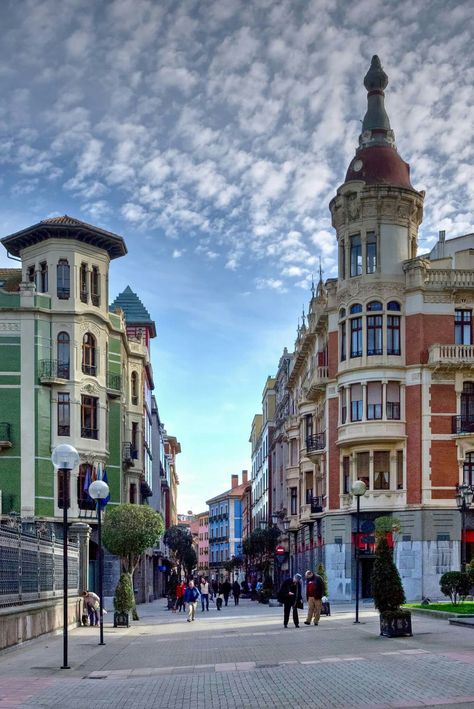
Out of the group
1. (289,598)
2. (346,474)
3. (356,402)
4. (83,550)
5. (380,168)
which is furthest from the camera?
(380,168)

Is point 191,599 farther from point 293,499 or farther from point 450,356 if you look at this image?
point 293,499

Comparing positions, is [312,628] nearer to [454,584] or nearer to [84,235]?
[454,584]

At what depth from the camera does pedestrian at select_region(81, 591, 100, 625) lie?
99.5 ft

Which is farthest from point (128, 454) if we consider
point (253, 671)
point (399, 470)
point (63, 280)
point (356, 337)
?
point (253, 671)

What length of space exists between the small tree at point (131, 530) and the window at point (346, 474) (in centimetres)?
1200

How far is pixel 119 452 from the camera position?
171 ft

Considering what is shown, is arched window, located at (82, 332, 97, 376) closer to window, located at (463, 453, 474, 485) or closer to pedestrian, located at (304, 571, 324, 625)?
window, located at (463, 453, 474, 485)

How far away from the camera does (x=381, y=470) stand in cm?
4853

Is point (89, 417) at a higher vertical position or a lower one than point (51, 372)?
lower

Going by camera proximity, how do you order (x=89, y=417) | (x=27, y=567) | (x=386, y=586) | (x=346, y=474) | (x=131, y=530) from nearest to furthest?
(x=386, y=586), (x=27, y=567), (x=131, y=530), (x=89, y=417), (x=346, y=474)

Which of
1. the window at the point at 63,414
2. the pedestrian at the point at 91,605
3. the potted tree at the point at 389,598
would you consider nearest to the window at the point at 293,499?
the window at the point at 63,414

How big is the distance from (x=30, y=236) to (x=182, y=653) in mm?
31316

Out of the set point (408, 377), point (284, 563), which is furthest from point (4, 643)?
point (284, 563)

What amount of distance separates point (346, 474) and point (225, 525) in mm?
116484
